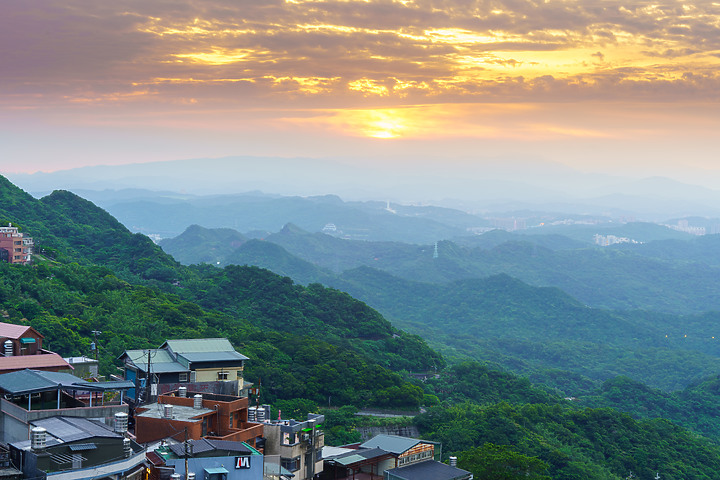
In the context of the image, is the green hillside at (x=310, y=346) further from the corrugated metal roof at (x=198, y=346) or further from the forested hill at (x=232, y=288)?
the corrugated metal roof at (x=198, y=346)

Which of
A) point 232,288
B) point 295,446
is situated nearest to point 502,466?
point 295,446

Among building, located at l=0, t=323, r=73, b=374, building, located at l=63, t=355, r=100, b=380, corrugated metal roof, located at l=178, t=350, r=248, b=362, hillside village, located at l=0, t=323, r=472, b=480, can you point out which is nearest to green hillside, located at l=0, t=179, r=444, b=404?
corrugated metal roof, located at l=178, t=350, r=248, b=362

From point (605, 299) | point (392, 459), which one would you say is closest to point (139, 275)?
point (392, 459)

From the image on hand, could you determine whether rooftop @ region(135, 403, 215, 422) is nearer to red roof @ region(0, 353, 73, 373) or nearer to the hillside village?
the hillside village

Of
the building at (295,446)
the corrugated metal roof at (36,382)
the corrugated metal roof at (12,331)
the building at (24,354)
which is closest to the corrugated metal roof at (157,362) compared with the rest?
the building at (24,354)

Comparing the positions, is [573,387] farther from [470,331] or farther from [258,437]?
[258,437]

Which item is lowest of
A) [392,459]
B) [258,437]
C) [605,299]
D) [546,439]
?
[605,299]
